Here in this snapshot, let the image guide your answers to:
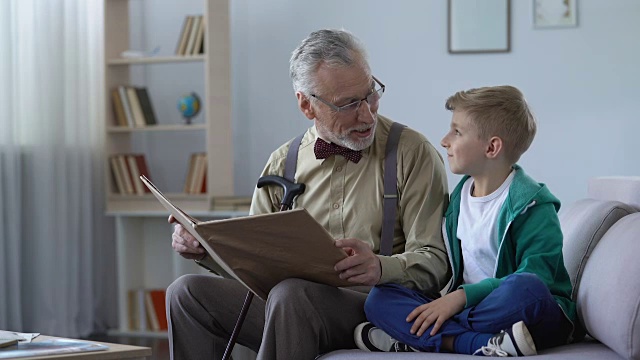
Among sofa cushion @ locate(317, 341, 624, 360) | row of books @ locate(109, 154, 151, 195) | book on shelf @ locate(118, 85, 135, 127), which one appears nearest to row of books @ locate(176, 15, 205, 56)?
book on shelf @ locate(118, 85, 135, 127)

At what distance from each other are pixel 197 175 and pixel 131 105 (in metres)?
0.50

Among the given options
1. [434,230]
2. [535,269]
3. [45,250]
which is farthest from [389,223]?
[45,250]

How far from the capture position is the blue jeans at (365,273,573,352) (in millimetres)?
1991

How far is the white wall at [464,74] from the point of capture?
473 cm

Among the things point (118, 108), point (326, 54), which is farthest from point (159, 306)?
point (326, 54)

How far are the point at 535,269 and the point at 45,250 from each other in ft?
10.1

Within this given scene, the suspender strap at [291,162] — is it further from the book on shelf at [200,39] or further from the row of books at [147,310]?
the row of books at [147,310]

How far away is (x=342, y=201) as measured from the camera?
8.23 ft

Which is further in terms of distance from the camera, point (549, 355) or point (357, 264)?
point (357, 264)

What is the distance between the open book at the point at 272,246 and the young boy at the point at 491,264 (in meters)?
0.16

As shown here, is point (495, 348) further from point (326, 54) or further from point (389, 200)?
point (326, 54)

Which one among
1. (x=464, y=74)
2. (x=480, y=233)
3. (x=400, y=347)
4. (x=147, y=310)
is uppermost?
(x=464, y=74)

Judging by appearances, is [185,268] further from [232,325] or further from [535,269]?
[535,269]

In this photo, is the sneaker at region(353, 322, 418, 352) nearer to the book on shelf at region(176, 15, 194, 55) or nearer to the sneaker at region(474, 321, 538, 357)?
the sneaker at region(474, 321, 538, 357)
